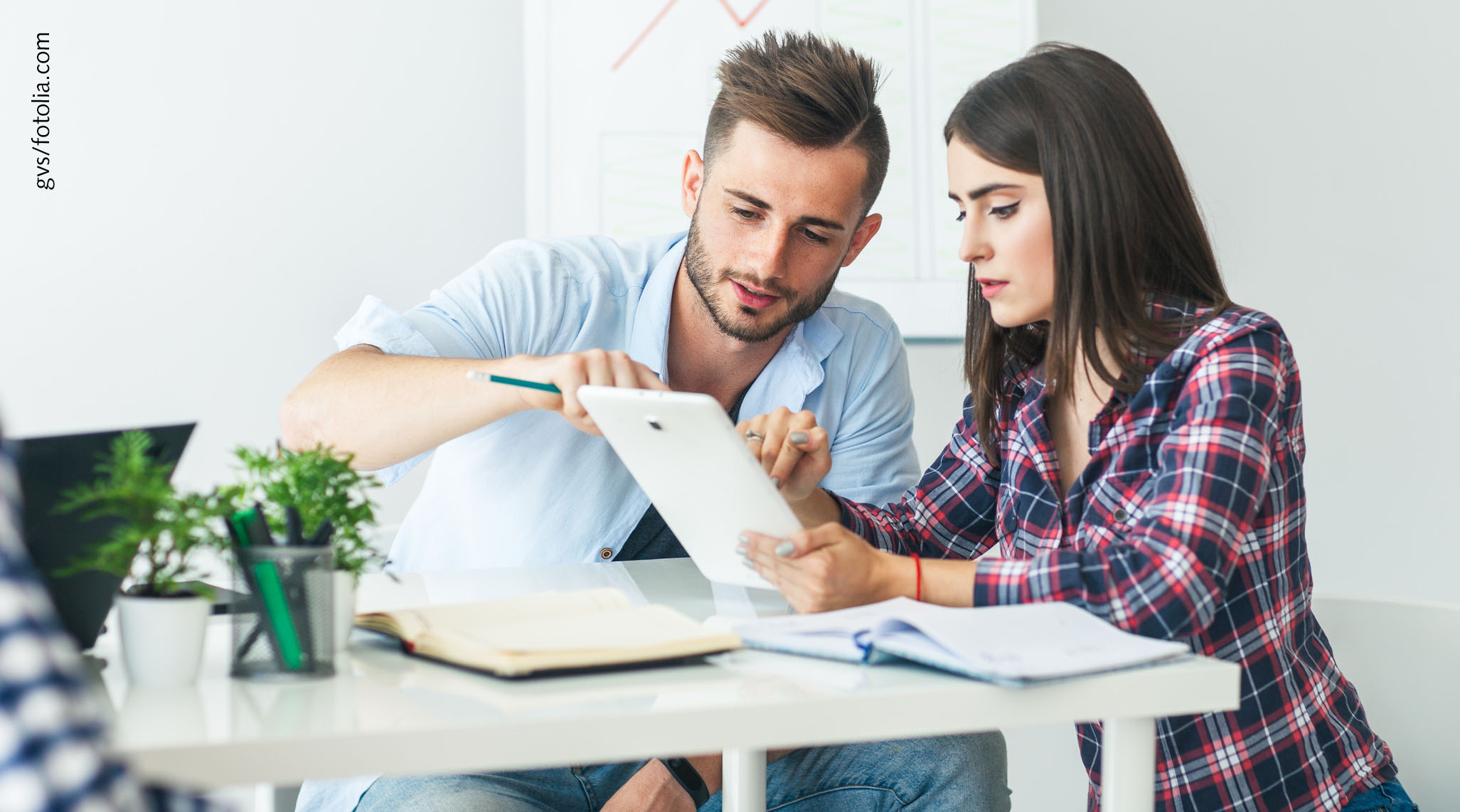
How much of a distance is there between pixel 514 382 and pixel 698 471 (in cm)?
20

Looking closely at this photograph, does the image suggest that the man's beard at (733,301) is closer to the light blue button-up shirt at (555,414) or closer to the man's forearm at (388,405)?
the light blue button-up shirt at (555,414)

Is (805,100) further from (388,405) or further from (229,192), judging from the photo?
(229,192)

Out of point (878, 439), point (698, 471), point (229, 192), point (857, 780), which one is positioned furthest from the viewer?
point (229, 192)

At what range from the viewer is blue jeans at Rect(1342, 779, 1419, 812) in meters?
1.04

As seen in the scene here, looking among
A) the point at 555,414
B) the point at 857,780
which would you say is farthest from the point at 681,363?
the point at 857,780

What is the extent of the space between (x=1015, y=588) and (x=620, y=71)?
4.60 feet

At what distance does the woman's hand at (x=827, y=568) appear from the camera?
95 centimetres

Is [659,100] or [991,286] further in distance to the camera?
[659,100]

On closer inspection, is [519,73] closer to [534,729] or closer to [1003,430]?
[1003,430]

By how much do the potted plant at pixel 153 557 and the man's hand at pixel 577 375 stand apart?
422 millimetres

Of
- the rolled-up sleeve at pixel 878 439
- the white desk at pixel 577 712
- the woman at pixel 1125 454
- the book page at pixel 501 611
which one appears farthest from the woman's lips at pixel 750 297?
the white desk at pixel 577 712

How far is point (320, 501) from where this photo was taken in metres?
0.77

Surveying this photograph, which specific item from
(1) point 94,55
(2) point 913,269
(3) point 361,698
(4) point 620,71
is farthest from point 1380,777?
(1) point 94,55

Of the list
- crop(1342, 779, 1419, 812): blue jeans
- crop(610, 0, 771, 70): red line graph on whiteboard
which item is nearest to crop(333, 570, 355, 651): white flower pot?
crop(1342, 779, 1419, 812): blue jeans
